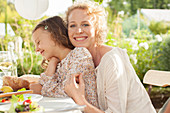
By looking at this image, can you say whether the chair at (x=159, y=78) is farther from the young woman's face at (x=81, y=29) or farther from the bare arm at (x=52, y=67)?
the bare arm at (x=52, y=67)

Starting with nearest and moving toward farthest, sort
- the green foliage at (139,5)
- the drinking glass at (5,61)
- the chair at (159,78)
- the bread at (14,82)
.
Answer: the bread at (14,82) < the drinking glass at (5,61) < the chair at (159,78) < the green foliage at (139,5)

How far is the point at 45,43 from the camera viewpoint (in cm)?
172

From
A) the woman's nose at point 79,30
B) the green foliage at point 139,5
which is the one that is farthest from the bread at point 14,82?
the green foliage at point 139,5

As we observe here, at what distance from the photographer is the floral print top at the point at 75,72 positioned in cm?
146

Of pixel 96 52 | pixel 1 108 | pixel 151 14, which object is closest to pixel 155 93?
pixel 96 52

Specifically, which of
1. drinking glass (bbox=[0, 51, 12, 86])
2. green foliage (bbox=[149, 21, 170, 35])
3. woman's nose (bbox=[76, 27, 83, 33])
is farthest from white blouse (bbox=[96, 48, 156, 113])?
green foliage (bbox=[149, 21, 170, 35])

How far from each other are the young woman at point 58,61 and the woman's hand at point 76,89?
37mm

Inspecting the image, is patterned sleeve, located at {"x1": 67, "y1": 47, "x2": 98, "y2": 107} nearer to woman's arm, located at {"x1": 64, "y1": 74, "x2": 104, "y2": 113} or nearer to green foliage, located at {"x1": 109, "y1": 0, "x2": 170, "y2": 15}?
woman's arm, located at {"x1": 64, "y1": 74, "x2": 104, "y2": 113}

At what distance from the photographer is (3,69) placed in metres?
1.91

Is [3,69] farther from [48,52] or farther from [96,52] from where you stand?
[96,52]

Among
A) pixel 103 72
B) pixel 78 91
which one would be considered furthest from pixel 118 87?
pixel 78 91

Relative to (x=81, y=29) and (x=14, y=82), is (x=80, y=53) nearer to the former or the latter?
(x=81, y=29)

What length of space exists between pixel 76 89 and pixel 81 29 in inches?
18.1

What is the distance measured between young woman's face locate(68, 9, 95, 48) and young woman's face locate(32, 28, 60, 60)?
0.49ft
